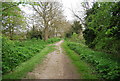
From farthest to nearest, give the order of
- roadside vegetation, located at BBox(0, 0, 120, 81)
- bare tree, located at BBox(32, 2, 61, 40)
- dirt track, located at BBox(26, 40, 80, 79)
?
bare tree, located at BBox(32, 2, 61, 40) → roadside vegetation, located at BBox(0, 0, 120, 81) → dirt track, located at BBox(26, 40, 80, 79)

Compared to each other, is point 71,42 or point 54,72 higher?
point 71,42

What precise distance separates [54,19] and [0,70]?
66.7 ft

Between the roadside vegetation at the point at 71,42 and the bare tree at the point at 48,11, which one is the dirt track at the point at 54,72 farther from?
the bare tree at the point at 48,11

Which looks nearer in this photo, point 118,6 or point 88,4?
point 118,6

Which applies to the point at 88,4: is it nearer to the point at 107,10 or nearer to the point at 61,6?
the point at 61,6

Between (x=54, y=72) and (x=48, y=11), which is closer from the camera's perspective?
(x=54, y=72)

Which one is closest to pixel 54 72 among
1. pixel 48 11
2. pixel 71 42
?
pixel 71 42

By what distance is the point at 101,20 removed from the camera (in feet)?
23.7

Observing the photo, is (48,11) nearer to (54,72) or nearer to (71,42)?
(71,42)

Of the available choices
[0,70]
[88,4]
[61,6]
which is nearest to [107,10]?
[0,70]

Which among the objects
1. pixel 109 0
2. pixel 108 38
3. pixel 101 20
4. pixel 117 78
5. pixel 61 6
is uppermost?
pixel 61 6

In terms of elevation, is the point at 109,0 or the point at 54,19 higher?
the point at 54,19

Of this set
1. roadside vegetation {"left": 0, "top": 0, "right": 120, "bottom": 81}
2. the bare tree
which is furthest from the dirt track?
the bare tree

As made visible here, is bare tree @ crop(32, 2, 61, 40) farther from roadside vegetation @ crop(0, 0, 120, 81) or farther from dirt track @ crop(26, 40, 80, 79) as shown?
dirt track @ crop(26, 40, 80, 79)
